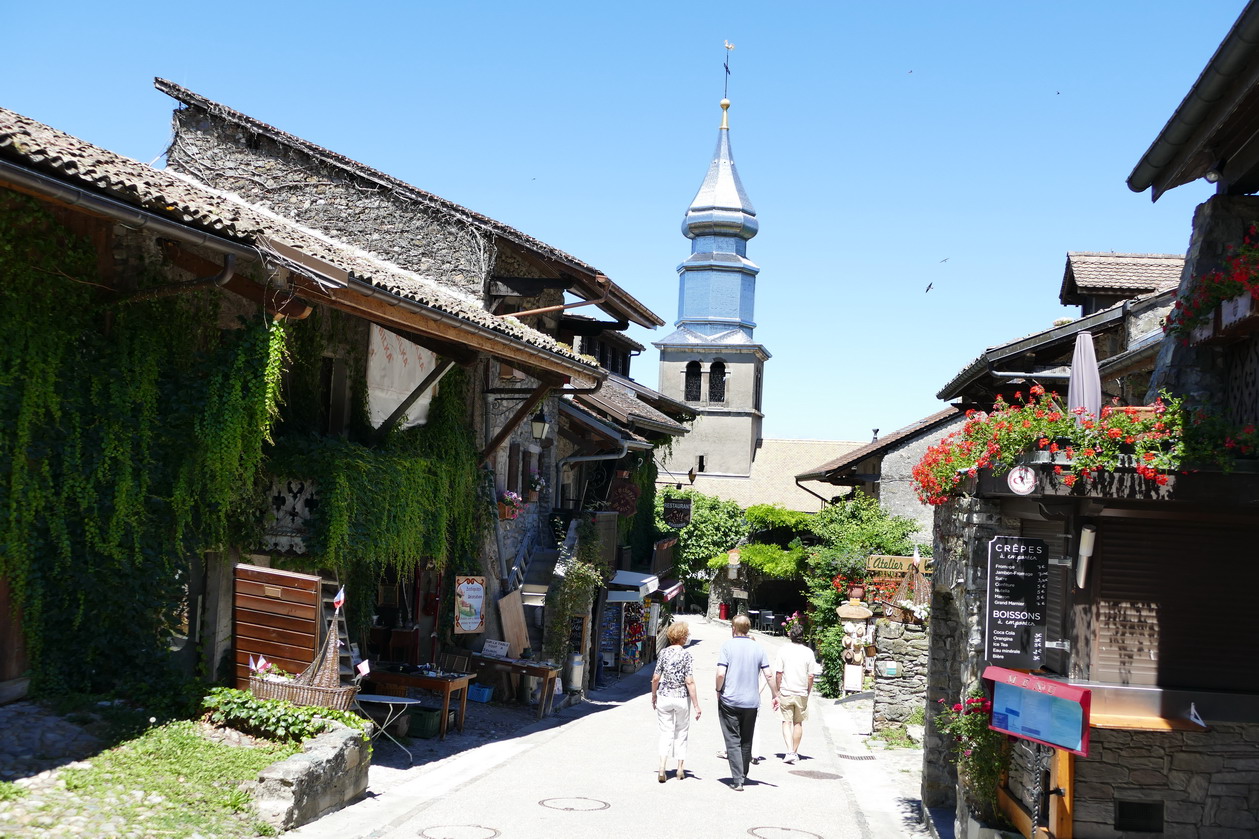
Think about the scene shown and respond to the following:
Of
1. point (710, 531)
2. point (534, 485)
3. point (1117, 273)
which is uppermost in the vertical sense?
point (1117, 273)

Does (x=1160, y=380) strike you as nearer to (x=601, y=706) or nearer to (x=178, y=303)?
(x=178, y=303)

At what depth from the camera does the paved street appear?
9.95 m

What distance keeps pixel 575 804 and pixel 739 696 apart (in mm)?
2051

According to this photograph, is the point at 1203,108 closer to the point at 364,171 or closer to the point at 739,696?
the point at 739,696

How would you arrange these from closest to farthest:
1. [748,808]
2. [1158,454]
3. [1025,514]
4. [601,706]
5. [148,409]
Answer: [1158,454] < [1025,514] < [148,409] < [748,808] < [601,706]

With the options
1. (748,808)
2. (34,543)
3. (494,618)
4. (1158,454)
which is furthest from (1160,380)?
(494,618)

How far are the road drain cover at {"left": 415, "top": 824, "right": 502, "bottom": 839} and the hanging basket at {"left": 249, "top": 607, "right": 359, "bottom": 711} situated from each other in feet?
5.45

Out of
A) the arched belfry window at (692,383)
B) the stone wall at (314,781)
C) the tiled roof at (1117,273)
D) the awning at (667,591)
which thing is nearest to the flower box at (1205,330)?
the stone wall at (314,781)

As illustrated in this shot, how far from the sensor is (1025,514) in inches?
366

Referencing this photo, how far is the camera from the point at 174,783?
342 inches

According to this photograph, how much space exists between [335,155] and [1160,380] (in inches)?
521

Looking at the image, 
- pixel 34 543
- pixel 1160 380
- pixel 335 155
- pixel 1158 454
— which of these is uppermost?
pixel 335 155

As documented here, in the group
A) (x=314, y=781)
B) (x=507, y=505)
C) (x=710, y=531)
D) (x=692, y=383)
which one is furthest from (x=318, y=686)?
(x=692, y=383)

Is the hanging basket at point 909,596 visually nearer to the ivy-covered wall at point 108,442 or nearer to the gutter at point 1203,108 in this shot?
the gutter at point 1203,108
